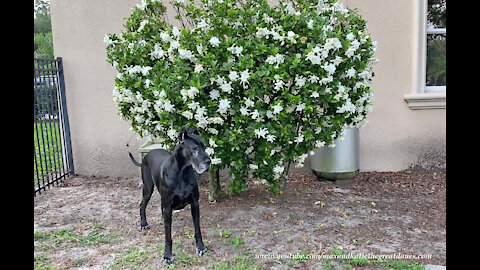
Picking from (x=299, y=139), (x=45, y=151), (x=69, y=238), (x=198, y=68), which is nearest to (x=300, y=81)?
(x=299, y=139)

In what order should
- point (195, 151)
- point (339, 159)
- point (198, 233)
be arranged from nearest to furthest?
point (195, 151), point (198, 233), point (339, 159)

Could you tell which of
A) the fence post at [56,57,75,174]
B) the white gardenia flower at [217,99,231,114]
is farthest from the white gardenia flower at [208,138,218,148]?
the fence post at [56,57,75,174]

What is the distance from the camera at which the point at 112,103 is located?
6.16 meters

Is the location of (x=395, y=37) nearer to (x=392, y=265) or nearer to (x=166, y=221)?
(x=392, y=265)

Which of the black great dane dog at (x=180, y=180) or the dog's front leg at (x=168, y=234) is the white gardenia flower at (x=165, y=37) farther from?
the dog's front leg at (x=168, y=234)

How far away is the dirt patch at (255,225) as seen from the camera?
3559 millimetres

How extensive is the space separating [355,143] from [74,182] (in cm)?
415

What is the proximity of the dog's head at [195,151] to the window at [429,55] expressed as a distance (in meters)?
4.02

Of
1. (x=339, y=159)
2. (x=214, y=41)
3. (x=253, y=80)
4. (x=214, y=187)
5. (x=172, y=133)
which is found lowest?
(x=214, y=187)

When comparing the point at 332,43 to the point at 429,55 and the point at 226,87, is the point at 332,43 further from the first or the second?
Result: the point at 429,55

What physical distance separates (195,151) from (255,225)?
4.77 feet

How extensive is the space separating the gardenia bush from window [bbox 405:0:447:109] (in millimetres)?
2123

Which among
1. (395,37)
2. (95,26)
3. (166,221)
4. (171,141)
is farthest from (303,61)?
(95,26)

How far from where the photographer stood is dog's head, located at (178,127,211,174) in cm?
309
